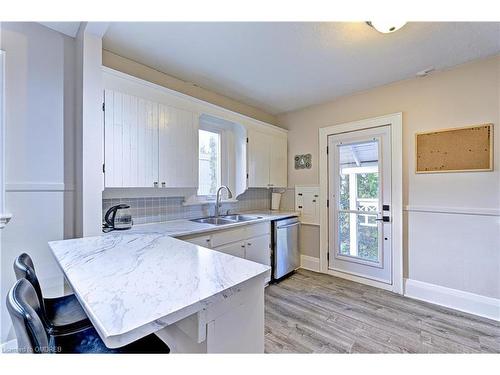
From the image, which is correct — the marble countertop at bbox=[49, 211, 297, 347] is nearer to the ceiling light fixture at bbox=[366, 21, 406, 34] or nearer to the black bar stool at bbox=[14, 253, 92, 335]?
the black bar stool at bbox=[14, 253, 92, 335]

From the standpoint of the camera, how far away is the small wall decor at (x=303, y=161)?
367cm

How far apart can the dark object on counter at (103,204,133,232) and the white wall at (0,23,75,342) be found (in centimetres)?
27

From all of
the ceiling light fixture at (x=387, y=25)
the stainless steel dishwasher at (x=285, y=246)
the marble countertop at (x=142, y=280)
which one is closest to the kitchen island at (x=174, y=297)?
the marble countertop at (x=142, y=280)

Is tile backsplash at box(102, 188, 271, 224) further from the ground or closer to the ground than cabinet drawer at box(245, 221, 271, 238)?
further from the ground

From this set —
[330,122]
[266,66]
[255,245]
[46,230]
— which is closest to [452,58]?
[330,122]

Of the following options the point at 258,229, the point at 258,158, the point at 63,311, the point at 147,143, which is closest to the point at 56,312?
the point at 63,311

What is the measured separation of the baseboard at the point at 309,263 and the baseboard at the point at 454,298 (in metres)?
1.15

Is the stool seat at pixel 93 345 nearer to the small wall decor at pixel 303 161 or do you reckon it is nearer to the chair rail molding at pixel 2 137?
the chair rail molding at pixel 2 137

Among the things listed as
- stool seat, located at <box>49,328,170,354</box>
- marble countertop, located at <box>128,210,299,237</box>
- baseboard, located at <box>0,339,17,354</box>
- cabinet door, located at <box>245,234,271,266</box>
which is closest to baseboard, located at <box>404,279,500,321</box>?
cabinet door, located at <box>245,234,271,266</box>

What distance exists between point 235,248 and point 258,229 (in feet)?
1.42

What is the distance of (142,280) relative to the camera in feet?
2.96

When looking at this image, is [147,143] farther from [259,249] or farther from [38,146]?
[259,249]

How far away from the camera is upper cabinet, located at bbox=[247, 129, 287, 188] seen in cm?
331
